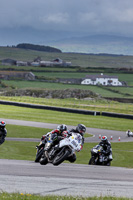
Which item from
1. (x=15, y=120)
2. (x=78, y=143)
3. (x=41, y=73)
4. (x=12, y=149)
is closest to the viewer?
(x=78, y=143)

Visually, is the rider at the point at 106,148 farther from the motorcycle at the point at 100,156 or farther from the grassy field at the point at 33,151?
the grassy field at the point at 33,151

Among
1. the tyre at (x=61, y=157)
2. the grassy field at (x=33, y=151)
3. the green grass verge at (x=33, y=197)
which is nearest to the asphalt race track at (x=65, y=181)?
the tyre at (x=61, y=157)

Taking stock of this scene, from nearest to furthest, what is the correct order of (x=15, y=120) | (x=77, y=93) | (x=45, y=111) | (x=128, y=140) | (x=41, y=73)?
(x=128, y=140), (x=15, y=120), (x=45, y=111), (x=77, y=93), (x=41, y=73)

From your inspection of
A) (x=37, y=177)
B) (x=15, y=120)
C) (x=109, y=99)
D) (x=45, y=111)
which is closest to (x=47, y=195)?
(x=37, y=177)

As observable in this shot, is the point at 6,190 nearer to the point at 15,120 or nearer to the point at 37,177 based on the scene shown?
the point at 37,177

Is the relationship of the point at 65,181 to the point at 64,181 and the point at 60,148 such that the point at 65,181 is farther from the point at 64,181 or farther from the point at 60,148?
the point at 60,148

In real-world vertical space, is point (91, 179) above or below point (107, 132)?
above

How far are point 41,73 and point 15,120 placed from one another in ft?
360

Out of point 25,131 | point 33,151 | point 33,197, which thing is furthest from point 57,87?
point 33,197

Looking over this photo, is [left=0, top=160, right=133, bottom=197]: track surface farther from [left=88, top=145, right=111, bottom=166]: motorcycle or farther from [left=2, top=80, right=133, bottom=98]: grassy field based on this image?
[left=2, top=80, right=133, bottom=98]: grassy field

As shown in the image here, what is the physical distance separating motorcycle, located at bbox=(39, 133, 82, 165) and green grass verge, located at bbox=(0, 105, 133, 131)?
113ft

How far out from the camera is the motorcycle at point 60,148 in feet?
50.5

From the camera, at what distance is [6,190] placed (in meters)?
10.8

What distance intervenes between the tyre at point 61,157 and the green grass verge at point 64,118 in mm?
35150
